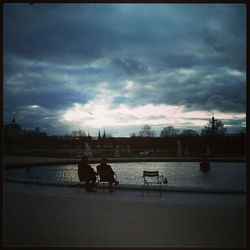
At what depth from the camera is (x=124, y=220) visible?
7031mm

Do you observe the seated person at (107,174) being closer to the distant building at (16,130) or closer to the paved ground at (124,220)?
the paved ground at (124,220)

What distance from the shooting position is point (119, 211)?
788cm

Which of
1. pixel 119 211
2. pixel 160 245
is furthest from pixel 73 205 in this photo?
pixel 160 245

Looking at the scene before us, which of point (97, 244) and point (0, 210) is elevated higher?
point (0, 210)

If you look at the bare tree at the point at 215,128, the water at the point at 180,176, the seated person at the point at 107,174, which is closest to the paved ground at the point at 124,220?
the seated person at the point at 107,174

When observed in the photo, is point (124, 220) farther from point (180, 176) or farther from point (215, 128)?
point (215, 128)

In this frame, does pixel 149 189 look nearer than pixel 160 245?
No

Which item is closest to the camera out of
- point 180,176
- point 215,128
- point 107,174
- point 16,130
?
point 107,174

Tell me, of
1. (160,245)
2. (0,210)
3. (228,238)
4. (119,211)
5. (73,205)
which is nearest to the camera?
(0,210)

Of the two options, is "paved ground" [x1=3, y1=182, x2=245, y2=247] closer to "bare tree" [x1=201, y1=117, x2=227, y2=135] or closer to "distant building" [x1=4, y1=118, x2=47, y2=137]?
"bare tree" [x1=201, y1=117, x2=227, y2=135]

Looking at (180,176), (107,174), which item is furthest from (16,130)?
(107,174)

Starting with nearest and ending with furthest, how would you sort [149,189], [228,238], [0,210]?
1. [0,210]
2. [228,238]
3. [149,189]

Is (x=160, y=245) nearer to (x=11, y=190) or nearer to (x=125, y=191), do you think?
(x=125, y=191)

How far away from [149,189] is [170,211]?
2.99m
